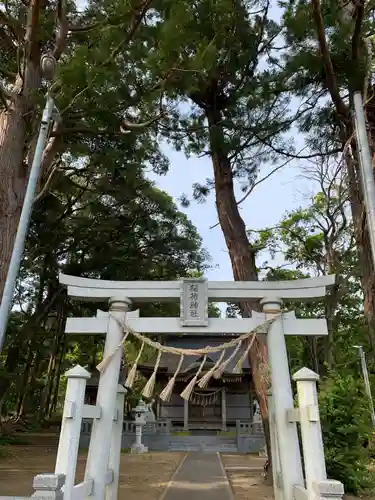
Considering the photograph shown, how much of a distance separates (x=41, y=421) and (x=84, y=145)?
48.1 feet

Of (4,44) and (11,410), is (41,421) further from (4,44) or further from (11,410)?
(4,44)

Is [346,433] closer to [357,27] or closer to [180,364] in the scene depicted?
[180,364]

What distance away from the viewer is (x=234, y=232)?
25.0 ft

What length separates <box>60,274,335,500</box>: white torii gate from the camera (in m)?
4.17

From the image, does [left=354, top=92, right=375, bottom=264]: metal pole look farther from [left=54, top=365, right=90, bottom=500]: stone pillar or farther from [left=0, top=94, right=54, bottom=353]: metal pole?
[left=0, top=94, right=54, bottom=353]: metal pole

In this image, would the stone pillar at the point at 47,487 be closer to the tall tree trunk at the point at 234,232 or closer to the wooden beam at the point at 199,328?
the wooden beam at the point at 199,328

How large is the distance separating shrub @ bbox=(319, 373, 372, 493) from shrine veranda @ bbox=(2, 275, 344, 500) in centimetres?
194

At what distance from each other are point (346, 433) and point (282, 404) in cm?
252

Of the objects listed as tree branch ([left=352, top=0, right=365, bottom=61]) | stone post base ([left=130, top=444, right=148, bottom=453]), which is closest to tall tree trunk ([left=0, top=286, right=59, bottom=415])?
stone post base ([left=130, top=444, right=148, bottom=453])

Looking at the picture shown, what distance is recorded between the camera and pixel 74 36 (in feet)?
26.3

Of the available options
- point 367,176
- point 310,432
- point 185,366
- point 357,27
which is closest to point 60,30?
point 357,27

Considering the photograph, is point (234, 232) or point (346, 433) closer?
point (346, 433)

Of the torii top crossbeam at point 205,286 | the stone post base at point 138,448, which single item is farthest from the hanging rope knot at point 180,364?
the stone post base at point 138,448

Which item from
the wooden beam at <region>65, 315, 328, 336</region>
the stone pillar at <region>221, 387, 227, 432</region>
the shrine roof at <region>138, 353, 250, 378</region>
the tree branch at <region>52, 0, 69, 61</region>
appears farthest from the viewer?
the stone pillar at <region>221, 387, 227, 432</region>
